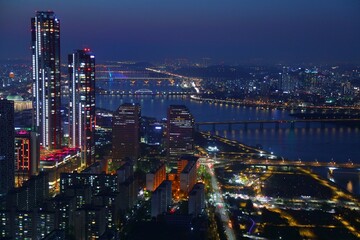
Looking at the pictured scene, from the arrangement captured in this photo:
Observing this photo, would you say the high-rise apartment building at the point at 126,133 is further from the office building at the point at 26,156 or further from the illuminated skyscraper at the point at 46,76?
the office building at the point at 26,156

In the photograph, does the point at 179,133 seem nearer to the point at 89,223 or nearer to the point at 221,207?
the point at 221,207

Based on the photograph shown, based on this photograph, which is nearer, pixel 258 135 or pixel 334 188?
pixel 334 188

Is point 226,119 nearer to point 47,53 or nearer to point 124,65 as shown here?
point 47,53

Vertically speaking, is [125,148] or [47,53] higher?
[47,53]

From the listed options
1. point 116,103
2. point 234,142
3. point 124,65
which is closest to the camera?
point 234,142

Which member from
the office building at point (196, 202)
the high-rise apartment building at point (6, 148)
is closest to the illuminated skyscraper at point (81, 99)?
the high-rise apartment building at point (6, 148)

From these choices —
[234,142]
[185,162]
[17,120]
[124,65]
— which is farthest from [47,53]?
[124,65]

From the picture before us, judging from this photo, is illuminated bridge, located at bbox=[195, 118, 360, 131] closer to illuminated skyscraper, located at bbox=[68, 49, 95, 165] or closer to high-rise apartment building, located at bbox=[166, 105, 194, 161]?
high-rise apartment building, located at bbox=[166, 105, 194, 161]
